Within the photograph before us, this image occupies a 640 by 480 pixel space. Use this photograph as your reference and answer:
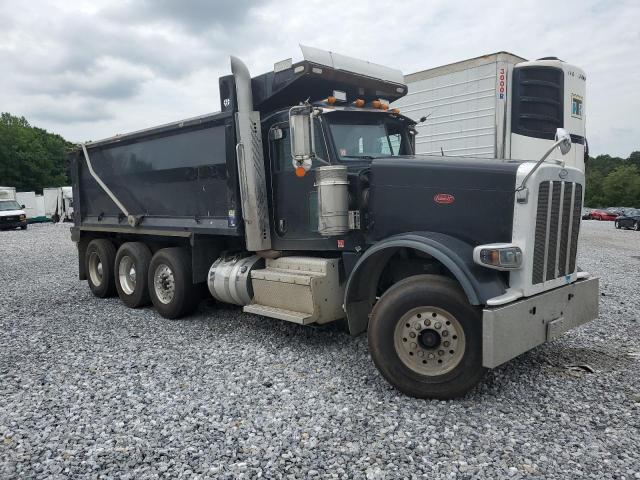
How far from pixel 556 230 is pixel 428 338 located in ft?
5.10

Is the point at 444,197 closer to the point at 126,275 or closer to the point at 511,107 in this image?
the point at 511,107

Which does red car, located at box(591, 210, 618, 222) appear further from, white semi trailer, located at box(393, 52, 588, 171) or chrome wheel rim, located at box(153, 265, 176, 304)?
chrome wheel rim, located at box(153, 265, 176, 304)

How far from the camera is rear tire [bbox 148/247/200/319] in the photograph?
7449 millimetres

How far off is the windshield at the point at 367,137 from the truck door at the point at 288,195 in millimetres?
497

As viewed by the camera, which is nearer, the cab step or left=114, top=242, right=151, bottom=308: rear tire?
the cab step

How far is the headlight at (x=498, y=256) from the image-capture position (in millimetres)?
4242

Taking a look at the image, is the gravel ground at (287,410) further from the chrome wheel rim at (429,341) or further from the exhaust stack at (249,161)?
the exhaust stack at (249,161)

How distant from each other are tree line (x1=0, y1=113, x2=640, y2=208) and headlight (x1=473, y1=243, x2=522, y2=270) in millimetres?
71140

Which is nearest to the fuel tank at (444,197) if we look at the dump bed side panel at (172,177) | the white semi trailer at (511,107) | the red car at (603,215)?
the dump bed side panel at (172,177)

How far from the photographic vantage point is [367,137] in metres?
5.88

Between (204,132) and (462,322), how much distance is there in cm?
432

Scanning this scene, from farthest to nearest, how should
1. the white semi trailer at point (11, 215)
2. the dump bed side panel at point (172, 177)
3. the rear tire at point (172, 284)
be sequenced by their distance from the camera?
the white semi trailer at point (11, 215) → the rear tire at point (172, 284) → the dump bed side panel at point (172, 177)

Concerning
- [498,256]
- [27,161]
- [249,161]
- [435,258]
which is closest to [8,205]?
[249,161]

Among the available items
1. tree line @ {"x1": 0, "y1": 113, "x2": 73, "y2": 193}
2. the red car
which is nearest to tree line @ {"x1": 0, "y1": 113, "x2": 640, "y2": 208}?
tree line @ {"x1": 0, "y1": 113, "x2": 73, "y2": 193}
